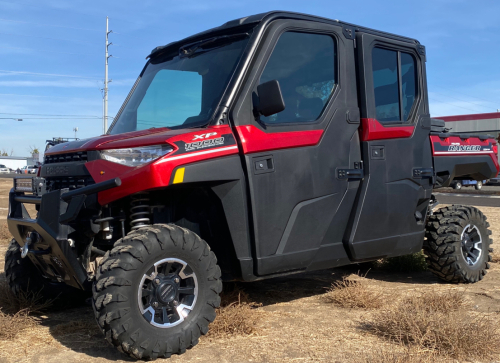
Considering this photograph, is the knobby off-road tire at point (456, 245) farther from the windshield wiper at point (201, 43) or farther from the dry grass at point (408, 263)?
the windshield wiper at point (201, 43)

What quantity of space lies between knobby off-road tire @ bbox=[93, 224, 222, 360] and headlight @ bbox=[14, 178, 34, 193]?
1.17m

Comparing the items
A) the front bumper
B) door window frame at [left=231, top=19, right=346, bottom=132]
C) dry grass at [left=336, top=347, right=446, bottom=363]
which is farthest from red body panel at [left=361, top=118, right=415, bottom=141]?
the front bumper

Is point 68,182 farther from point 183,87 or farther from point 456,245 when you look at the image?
point 456,245

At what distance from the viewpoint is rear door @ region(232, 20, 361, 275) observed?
14.7ft

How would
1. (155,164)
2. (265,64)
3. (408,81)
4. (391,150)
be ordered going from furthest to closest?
(408,81), (391,150), (265,64), (155,164)

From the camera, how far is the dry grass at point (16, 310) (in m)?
4.40

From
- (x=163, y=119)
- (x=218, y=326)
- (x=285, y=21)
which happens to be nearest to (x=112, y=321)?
(x=218, y=326)

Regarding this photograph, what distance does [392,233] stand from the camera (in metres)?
5.59

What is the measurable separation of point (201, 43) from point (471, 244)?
4.23 m

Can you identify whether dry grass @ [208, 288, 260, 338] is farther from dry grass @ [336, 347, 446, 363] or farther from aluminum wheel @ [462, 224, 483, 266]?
aluminum wheel @ [462, 224, 483, 266]

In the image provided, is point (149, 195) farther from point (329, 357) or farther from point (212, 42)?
point (329, 357)

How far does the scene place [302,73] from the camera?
4934mm

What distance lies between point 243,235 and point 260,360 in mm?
1021

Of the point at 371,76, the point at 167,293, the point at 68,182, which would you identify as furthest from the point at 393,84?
the point at 68,182
